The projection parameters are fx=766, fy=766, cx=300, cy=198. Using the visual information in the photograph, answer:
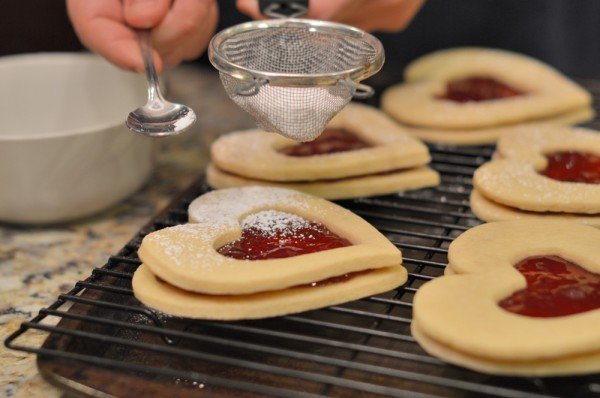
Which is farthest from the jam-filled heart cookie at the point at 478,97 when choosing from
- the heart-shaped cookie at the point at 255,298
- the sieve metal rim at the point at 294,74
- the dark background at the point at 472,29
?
the heart-shaped cookie at the point at 255,298

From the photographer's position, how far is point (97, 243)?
159 centimetres

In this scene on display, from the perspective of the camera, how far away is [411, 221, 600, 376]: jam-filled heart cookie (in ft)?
3.36

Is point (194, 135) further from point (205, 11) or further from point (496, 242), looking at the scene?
point (496, 242)

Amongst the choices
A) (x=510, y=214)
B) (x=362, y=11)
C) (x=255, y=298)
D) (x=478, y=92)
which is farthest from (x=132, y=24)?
(x=478, y=92)

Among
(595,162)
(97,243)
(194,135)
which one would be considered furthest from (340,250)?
(194,135)

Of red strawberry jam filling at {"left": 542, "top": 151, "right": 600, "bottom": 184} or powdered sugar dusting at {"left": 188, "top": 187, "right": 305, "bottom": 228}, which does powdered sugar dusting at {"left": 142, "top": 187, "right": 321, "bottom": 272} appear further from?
red strawberry jam filling at {"left": 542, "top": 151, "right": 600, "bottom": 184}

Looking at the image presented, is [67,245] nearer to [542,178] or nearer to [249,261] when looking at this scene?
[249,261]

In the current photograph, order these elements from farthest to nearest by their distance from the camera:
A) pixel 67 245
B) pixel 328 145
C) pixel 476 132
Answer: pixel 476 132, pixel 328 145, pixel 67 245

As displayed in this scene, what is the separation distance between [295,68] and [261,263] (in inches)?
19.1

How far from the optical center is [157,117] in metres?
1.41

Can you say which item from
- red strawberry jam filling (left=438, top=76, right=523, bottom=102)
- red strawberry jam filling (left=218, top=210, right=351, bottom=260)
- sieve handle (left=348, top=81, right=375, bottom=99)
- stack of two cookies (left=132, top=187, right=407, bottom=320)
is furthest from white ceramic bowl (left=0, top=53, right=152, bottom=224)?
red strawberry jam filling (left=438, top=76, right=523, bottom=102)

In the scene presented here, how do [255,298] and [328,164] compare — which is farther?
[328,164]

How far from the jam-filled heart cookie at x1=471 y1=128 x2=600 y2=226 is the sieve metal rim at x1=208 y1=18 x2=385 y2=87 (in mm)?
356

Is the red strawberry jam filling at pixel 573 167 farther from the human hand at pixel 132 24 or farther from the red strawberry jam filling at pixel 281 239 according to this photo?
the human hand at pixel 132 24
